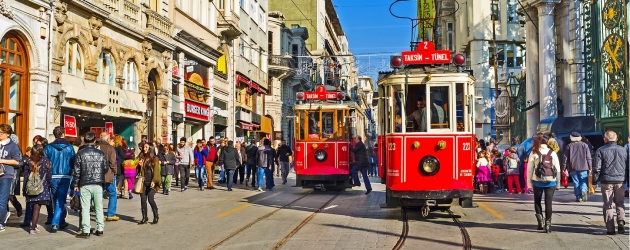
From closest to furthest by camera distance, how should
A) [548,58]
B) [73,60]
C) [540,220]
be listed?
[540,220], [73,60], [548,58]

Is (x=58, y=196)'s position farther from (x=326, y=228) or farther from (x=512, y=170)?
(x=512, y=170)

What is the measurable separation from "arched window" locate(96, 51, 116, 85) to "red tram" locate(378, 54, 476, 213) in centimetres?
1427

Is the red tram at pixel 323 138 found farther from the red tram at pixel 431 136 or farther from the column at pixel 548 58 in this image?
the column at pixel 548 58

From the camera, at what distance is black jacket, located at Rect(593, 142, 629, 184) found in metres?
10.8

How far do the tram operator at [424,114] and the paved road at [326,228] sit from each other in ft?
5.61

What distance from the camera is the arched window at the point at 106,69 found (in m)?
24.4

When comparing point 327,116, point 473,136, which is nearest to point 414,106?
point 473,136

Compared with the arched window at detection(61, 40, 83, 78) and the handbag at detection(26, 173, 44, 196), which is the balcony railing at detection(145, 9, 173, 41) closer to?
the arched window at detection(61, 40, 83, 78)

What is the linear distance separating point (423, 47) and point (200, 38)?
22445 mm

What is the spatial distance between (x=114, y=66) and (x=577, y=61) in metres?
18.8

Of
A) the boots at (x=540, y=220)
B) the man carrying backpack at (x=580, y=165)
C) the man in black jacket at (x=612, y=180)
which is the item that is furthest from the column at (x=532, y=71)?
the man in black jacket at (x=612, y=180)

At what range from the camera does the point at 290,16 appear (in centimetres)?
6806

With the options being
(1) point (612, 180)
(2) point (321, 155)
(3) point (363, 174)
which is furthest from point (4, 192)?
(2) point (321, 155)

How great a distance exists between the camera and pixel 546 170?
36.3 ft
